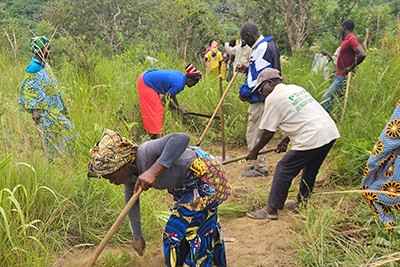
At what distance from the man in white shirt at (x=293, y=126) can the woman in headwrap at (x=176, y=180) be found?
0.99m

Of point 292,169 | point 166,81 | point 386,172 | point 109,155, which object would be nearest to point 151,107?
point 166,81

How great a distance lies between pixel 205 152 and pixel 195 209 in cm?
38

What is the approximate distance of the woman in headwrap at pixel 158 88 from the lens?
5.07m

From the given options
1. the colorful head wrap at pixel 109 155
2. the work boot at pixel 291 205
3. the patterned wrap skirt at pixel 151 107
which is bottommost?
the work boot at pixel 291 205

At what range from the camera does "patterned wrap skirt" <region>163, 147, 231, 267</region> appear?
2.55 metres

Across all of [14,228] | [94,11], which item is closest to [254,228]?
[14,228]

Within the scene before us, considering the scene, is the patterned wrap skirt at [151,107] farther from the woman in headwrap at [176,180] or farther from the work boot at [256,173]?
the woman in headwrap at [176,180]

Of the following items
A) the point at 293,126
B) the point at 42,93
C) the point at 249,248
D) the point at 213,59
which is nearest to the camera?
the point at 249,248

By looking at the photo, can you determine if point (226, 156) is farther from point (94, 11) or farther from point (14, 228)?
point (94, 11)

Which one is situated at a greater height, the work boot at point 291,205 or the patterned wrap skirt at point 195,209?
the patterned wrap skirt at point 195,209

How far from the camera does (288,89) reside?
→ 3500 millimetres

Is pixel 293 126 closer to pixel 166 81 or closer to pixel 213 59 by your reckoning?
pixel 166 81

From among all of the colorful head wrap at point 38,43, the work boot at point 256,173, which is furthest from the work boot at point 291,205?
the colorful head wrap at point 38,43

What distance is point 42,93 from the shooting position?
14.2ft
